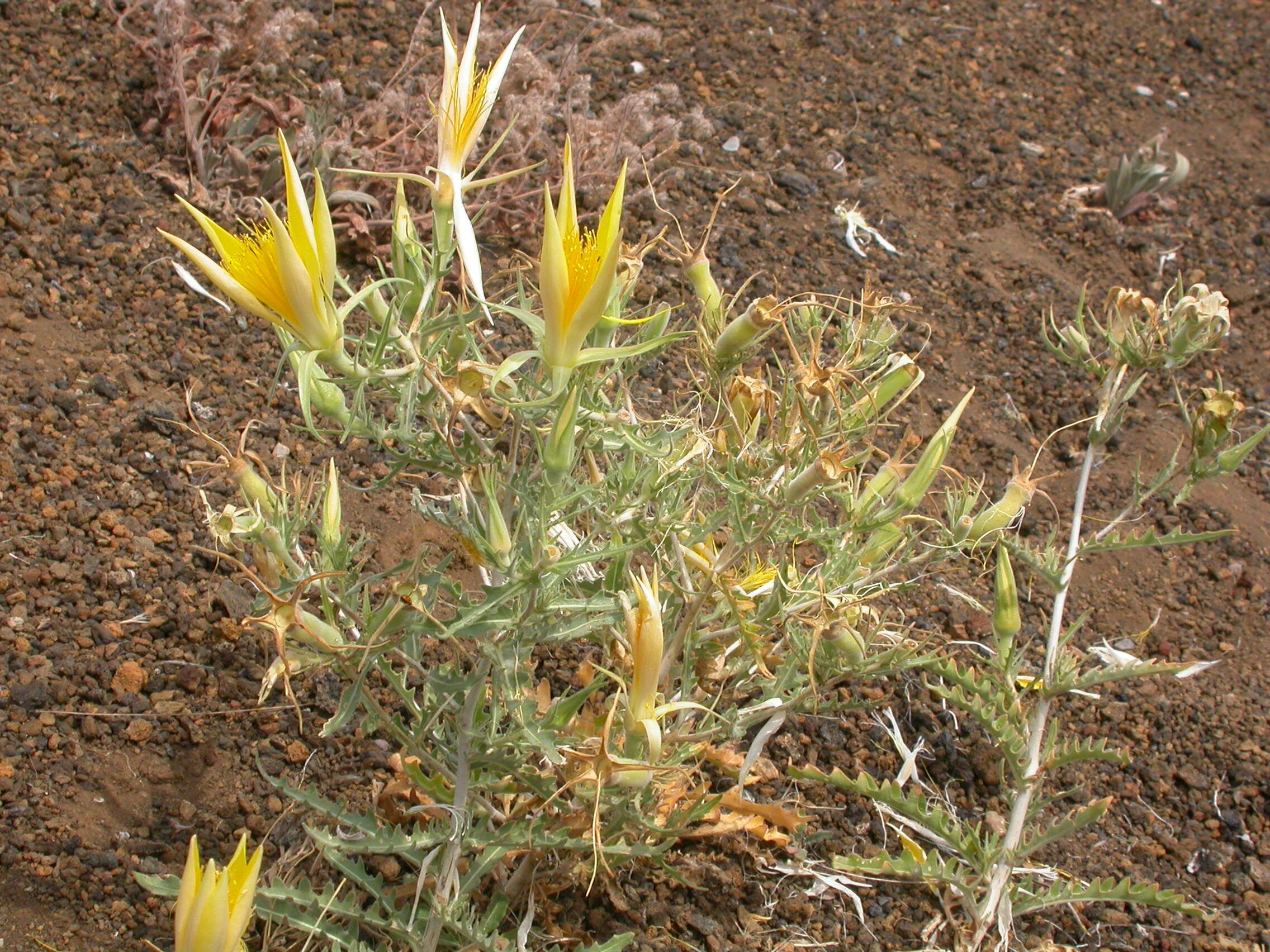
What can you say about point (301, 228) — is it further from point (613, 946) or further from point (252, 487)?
point (613, 946)

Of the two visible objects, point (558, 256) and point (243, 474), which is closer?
point (558, 256)

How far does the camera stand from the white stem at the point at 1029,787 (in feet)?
6.20

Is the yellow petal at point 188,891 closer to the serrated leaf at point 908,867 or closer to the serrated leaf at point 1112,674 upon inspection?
the serrated leaf at point 908,867

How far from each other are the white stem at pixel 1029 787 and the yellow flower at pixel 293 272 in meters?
1.29

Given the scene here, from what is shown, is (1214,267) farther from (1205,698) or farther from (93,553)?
(93,553)

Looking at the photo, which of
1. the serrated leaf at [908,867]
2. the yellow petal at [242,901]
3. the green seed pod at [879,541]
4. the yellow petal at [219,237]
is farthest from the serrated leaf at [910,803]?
the yellow petal at [219,237]

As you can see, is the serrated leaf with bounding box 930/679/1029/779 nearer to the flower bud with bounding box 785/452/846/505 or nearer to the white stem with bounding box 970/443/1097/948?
the white stem with bounding box 970/443/1097/948

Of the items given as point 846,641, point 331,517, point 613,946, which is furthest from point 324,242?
point 613,946

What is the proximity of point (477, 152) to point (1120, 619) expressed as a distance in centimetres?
221

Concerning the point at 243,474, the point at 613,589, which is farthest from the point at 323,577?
the point at 613,589

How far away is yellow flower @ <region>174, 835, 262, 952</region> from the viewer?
1.19 meters

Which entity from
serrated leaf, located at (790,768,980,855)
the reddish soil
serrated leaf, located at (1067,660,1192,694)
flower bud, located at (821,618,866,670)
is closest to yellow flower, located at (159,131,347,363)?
flower bud, located at (821,618,866,670)

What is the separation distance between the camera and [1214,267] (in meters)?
3.93

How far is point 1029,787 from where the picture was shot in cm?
193
